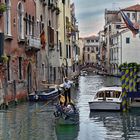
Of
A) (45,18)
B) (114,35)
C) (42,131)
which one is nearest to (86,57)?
(114,35)

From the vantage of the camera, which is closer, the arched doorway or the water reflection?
the water reflection

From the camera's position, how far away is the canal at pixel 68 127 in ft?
41.1

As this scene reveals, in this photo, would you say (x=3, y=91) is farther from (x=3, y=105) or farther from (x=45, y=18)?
(x=45, y=18)

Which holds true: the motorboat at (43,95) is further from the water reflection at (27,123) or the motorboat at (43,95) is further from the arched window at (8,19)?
the arched window at (8,19)

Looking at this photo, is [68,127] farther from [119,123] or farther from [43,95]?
[43,95]

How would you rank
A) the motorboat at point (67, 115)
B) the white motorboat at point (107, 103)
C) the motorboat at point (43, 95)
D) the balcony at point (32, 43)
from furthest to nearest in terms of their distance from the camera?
the balcony at point (32, 43) < the motorboat at point (43, 95) < the white motorboat at point (107, 103) < the motorboat at point (67, 115)

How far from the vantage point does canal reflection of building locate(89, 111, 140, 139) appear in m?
12.9

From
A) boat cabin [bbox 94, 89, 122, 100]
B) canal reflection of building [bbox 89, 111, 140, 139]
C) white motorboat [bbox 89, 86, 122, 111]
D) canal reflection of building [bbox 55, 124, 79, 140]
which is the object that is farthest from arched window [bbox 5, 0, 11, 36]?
canal reflection of building [bbox 55, 124, 79, 140]

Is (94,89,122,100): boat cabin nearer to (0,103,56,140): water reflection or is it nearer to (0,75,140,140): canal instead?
(0,75,140,140): canal

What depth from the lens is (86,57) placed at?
123 metres

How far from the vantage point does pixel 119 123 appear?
15164 millimetres

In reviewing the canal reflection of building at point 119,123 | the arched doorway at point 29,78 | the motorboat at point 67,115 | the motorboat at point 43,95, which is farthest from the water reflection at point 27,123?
the arched doorway at point 29,78

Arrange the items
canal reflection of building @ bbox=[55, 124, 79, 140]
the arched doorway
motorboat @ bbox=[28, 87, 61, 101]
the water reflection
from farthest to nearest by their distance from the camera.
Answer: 1. the arched doorway
2. motorboat @ bbox=[28, 87, 61, 101]
3. the water reflection
4. canal reflection of building @ bbox=[55, 124, 79, 140]

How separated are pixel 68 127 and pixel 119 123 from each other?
2000 millimetres
